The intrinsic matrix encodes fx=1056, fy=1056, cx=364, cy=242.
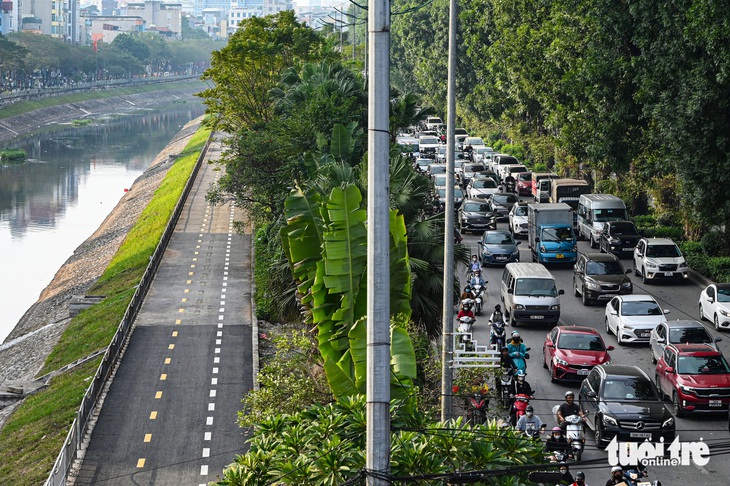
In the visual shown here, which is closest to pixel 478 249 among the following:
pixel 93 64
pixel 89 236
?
pixel 89 236

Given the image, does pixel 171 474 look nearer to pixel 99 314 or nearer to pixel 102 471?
pixel 102 471

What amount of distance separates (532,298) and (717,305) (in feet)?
19.1

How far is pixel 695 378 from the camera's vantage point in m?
24.7

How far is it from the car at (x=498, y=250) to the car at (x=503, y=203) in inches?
423

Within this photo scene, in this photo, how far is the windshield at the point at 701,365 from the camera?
81.7 feet

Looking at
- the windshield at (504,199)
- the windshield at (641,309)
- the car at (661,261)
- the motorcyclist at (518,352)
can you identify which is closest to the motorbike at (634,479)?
the motorcyclist at (518,352)

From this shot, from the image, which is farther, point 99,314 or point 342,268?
point 99,314

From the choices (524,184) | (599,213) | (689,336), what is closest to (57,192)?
(524,184)

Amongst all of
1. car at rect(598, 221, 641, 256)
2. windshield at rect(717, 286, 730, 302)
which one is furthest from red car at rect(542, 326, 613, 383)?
car at rect(598, 221, 641, 256)

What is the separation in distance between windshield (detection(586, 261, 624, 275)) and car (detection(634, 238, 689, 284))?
3.23 metres

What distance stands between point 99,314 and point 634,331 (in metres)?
24.5

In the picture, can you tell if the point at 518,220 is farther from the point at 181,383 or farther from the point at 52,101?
the point at 52,101

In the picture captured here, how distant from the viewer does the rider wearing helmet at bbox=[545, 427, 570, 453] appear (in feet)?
60.0

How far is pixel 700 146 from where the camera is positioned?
119 feet
